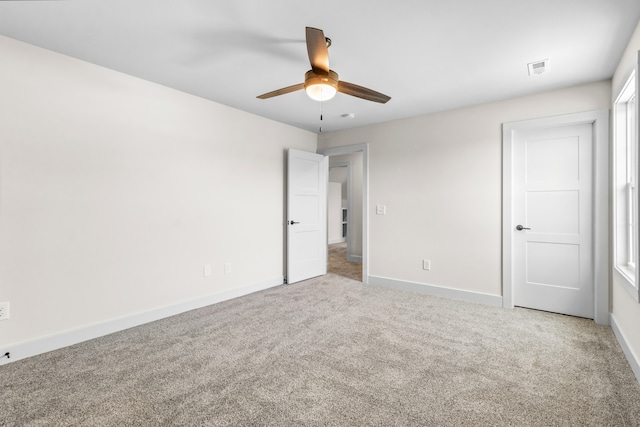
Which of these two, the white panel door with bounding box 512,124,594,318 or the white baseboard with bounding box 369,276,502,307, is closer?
the white panel door with bounding box 512,124,594,318

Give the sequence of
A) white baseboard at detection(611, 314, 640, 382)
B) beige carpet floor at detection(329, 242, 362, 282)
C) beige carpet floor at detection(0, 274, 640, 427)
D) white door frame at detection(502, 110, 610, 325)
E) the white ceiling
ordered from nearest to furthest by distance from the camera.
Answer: beige carpet floor at detection(0, 274, 640, 427) < the white ceiling < white baseboard at detection(611, 314, 640, 382) < white door frame at detection(502, 110, 610, 325) < beige carpet floor at detection(329, 242, 362, 282)

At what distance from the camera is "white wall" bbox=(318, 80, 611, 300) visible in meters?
3.38

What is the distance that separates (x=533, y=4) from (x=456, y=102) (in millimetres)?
1676

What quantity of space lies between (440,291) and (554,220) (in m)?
1.44

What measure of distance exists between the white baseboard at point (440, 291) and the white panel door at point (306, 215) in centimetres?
94

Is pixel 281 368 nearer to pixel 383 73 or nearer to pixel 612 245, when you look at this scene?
pixel 383 73

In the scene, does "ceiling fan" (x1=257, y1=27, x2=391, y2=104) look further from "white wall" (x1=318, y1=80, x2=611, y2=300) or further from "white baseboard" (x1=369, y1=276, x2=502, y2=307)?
"white baseboard" (x1=369, y1=276, x2=502, y2=307)

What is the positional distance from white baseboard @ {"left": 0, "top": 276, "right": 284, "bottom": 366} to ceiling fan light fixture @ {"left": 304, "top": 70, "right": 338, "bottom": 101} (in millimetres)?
2517

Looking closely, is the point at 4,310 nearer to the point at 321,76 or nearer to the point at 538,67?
the point at 321,76

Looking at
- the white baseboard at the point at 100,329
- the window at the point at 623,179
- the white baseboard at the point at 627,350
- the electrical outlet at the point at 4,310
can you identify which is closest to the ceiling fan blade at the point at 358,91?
the window at the point at 623,179

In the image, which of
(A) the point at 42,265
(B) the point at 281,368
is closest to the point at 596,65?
(B) the point at 281,368

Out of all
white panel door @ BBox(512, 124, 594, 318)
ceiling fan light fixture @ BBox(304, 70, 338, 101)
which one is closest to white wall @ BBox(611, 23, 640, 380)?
white panel door @ BBox(512, 124, 594, 318)

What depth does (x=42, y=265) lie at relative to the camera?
231 centimetres

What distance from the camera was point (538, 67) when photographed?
2.57 metres
